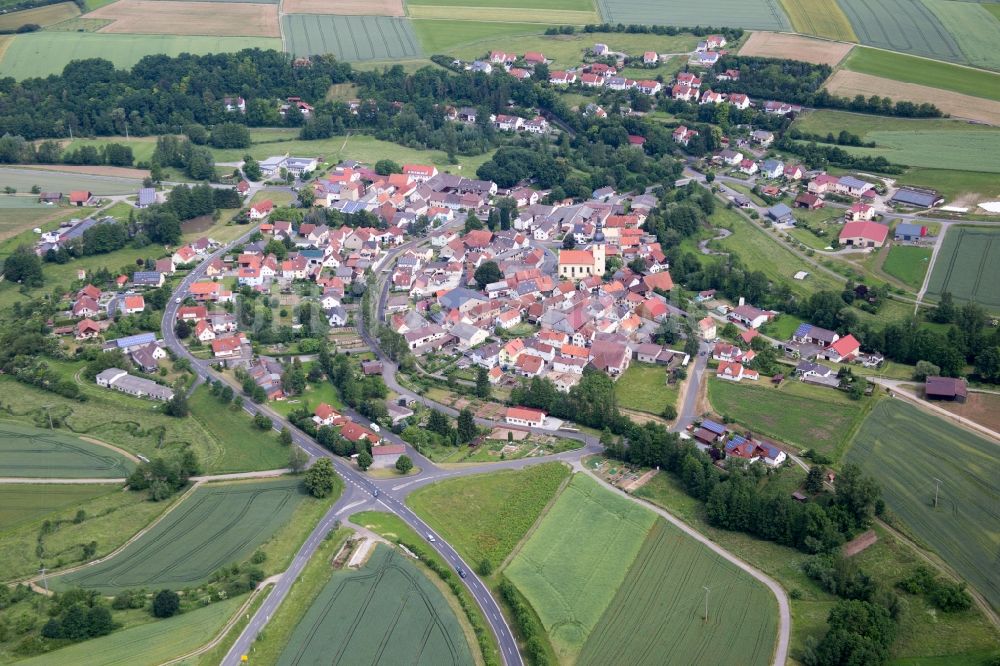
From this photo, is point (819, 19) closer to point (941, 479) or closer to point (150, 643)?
point (941, 479)

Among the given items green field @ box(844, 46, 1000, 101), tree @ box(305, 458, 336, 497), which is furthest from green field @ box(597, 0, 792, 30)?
tree @ box(305, 458, 336, 497)

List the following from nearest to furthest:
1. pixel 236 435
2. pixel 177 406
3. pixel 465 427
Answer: pixel 465 427, pixel 236 435, pixel 177 406

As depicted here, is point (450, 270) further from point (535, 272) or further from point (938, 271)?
point (938, 271)

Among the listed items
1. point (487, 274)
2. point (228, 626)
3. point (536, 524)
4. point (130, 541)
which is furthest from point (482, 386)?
point (228, 626)

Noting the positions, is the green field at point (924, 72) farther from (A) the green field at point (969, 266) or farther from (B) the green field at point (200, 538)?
(B) the green field at point (200, 538)

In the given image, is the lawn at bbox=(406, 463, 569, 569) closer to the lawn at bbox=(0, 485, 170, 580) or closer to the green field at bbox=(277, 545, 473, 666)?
the green field at bbox=(277, 545, 473, 666)

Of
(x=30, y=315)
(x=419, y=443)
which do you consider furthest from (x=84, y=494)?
(x=30, y=315)

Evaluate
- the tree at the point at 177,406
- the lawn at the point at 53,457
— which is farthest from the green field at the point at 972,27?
the lawn at the point at 53,457
